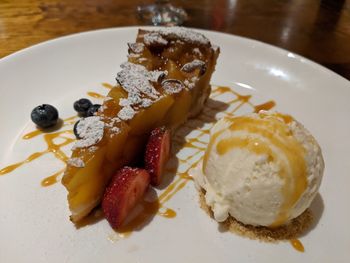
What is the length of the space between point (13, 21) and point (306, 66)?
6.04 ft

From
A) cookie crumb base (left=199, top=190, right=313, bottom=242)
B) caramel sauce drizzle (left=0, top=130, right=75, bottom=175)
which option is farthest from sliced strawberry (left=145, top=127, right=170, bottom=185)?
caramel sauce drizzle (left=0, top=130, right=75, bottom=175)

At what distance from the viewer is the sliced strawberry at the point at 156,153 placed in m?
1.47

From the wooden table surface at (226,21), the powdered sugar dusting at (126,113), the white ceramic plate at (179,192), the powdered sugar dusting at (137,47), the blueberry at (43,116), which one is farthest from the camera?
the wooden table surface at (226,21)

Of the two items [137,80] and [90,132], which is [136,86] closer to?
[137,80]

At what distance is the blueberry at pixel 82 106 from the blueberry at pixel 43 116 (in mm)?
124

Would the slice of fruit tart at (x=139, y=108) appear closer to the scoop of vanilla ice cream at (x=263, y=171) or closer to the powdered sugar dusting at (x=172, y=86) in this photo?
the powdered sugar dusting at (x=172, y=86)

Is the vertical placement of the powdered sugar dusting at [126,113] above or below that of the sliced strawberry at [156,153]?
above

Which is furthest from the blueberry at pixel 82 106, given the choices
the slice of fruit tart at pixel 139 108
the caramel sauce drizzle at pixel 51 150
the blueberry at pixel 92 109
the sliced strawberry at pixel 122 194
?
the sliced strawberry at pixel 122 194

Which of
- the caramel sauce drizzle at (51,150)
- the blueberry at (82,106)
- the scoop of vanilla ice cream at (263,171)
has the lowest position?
the caramel sauce drizzle at (51,150)

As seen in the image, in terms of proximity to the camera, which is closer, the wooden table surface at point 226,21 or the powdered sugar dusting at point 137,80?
the powdered sugar dusting at point 137,80

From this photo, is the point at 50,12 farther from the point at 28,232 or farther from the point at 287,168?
the point at 287,168

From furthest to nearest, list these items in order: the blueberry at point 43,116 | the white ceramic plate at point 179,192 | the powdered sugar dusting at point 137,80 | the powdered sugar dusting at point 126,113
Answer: the blueberry at point 43,116 → the powdered sugar dusting at point 137,80 → the powdered sugar dusting at point 126,113 → the white ceramic plate at point 179,192

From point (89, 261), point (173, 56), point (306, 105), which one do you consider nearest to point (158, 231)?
point (89, 261)

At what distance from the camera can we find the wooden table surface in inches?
94.7
